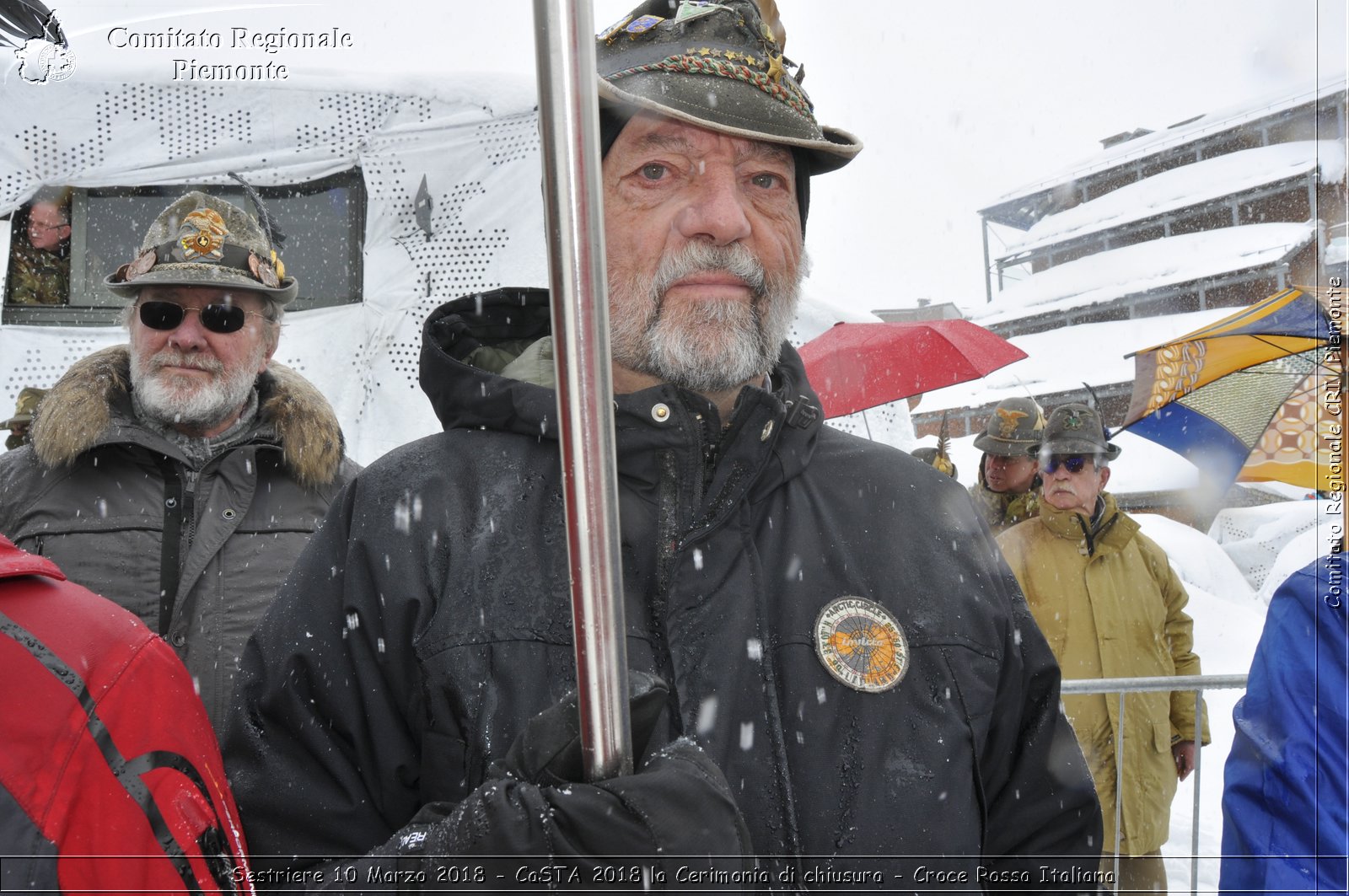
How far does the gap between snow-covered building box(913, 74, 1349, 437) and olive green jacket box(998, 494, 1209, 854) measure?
106 cm

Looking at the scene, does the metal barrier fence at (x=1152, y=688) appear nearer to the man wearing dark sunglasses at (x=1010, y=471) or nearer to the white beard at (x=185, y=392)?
the man wearing dark sunglasses at (x=1010, y=471)

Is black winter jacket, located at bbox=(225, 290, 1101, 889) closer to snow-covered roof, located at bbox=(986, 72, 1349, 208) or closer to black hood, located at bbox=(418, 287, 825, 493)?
black hood, located at bbox=(418, 287, 825, 493)

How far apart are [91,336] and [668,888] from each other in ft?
23.0

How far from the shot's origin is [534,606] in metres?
1.05

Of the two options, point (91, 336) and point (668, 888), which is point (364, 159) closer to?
point (91, 336)

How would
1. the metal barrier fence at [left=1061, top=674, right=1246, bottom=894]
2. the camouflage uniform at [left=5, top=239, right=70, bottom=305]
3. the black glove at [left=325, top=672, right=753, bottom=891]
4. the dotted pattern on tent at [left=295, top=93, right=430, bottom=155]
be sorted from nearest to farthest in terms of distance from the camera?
the black glove at [left=325, top=672, right=753, bottom=891] → the metal barrier fence at [left=1061, top=674, right=1246, bottom=894] → the camouflage uniform at [left=5, top=239, right=70, bottom=305] → the dotted pattern on tent at [left=295, top=93, right=430, bottom=155]

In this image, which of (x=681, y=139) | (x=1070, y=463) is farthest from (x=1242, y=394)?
(x=681, y=139)

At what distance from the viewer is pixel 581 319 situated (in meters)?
0.48

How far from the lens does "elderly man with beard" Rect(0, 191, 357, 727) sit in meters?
1.95

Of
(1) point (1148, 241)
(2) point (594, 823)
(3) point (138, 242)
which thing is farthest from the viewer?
(1) point (1148, 241)

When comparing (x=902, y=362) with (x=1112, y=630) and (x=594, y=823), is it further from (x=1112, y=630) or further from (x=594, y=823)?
(x=594, y=823)

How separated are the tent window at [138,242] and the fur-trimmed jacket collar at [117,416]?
2851mm

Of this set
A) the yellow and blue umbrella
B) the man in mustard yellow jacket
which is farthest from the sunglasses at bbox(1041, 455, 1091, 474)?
the yellow and blue umbrella

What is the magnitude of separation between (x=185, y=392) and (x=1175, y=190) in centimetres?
801
